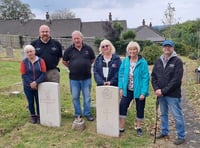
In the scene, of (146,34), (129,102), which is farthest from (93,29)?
(129,102)

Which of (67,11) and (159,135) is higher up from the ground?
(67,11)

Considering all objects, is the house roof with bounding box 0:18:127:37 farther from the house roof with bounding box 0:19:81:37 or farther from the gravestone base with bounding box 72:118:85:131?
the gravestone base with bounding box 72:118:85:131

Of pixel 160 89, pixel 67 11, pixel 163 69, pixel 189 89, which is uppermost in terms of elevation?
pixel 67 11

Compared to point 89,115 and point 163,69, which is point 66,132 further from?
point 163,69

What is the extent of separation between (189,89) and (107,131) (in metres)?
7.29

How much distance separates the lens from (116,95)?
19.7 ft

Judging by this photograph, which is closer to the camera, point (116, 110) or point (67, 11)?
point (116, 110)

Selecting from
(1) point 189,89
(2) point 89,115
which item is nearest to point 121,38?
(1) point 189,89

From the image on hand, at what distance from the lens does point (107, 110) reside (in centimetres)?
620

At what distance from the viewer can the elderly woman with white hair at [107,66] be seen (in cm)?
627

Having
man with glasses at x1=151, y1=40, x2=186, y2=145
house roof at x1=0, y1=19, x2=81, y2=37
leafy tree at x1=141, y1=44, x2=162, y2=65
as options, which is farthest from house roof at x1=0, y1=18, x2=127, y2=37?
man with glasses at x1=151, y1=40, x2=186, y2=145

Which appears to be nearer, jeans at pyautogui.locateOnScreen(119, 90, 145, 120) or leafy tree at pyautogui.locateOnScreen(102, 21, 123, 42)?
jeans at pyautogui.locateOnScreen(119, 90, 145, 120)

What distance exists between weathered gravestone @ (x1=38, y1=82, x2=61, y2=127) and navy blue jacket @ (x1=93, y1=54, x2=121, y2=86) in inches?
36.6

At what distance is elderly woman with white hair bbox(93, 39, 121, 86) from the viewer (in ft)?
20.6
